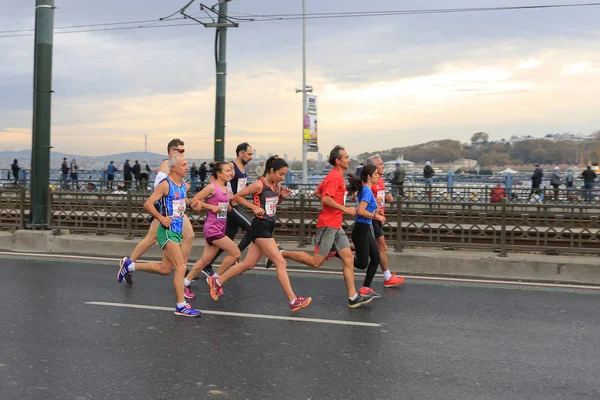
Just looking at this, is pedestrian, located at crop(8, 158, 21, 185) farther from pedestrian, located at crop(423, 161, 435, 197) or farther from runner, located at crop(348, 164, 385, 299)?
runner, located at crop(348, 164, 385, 299)

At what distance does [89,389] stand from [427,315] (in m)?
3.79

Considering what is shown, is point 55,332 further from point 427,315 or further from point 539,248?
point 539,248

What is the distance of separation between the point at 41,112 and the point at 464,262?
7918 millimetres

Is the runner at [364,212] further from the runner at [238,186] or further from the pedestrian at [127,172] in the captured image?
the pedestrian at [127,172]

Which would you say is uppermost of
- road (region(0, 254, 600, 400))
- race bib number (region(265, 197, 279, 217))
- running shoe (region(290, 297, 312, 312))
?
race bib number (region(265, 197, 279, 217))

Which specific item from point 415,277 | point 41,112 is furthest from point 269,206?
→ point 41,112

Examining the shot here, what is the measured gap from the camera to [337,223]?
25.1 feet

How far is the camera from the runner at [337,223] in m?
7.53

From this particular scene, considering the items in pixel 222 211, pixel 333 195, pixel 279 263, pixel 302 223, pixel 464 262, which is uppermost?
pixel 333 195

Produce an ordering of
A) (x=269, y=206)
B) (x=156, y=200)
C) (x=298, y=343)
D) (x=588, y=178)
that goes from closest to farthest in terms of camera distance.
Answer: (x=298, y=343) → (x=156, y=200) → (x=269, y=206) → (x=588, y=178)

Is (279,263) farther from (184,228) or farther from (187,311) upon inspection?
(184,228)

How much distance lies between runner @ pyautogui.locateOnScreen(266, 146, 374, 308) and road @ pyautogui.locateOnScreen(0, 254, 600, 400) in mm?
268

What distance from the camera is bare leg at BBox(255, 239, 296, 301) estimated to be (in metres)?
7.20

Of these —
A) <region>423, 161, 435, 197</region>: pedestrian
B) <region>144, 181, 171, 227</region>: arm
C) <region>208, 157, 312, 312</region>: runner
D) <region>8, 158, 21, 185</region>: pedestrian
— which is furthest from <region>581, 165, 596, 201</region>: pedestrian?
<region>8, 158, 21, 185</region>: pedestrian
